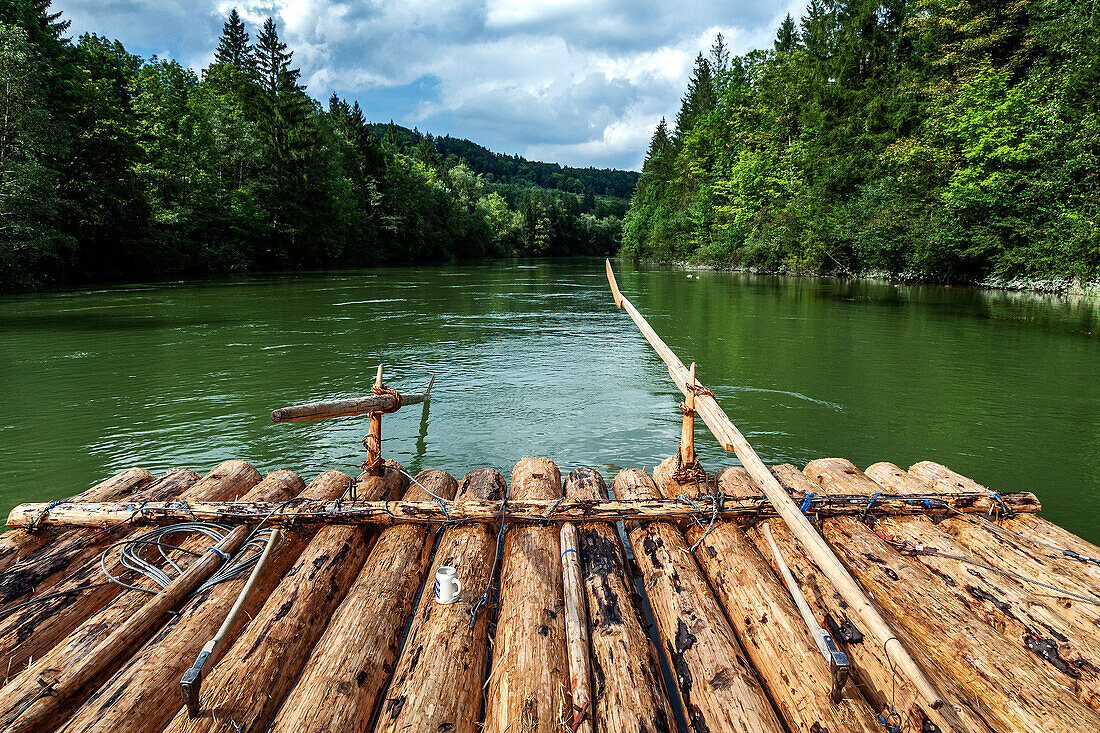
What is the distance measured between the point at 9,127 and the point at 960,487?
35.7 meters

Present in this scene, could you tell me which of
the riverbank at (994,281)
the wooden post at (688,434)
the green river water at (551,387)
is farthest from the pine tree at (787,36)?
the wooden post at (688,434)

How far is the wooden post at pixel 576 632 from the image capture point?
250cm

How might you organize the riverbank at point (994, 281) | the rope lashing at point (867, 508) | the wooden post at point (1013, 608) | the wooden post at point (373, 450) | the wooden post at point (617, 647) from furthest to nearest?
the riverbank at point (994, 281) → the wooden post at point (373, 450) → the rope lashing at point (867, 508) → the wooden post at point (1013, 608) → the wooden post at point (617, 647)

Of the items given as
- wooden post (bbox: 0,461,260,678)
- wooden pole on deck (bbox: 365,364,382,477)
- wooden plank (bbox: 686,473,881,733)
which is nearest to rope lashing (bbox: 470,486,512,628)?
wooden plank (bbox: 686,473,881,733)

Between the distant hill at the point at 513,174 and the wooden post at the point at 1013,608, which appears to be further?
the distant hill at the point at 513,174

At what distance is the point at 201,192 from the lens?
40.3 m

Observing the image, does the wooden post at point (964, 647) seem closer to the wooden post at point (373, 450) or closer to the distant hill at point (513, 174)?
the wooden post at point (373, 450)

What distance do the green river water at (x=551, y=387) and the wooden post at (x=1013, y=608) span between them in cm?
291

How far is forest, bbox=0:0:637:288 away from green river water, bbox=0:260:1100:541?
9572 millimetres

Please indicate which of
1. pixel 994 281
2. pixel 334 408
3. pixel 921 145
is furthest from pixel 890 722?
pixel 921 145

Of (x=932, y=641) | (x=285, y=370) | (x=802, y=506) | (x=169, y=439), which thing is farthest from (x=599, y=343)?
(x=932, y=641)

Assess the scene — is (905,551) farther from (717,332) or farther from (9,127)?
(9,127)

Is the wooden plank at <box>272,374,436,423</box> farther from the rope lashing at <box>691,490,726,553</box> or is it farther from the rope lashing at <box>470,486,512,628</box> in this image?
the rope lashing at <box>691,490,726,553</box>

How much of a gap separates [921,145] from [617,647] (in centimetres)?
3599
